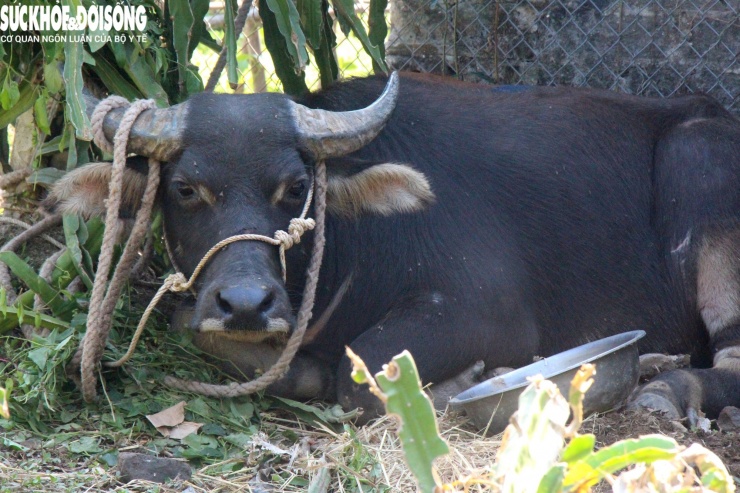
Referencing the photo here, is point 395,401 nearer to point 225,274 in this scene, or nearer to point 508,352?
point 225,274

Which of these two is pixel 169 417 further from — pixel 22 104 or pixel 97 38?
pixel 22 104

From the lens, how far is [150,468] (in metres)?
3.15

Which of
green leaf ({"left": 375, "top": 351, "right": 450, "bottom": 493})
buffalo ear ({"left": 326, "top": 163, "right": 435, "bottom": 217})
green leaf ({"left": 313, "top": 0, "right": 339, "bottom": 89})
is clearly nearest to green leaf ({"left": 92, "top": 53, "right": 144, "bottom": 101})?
green leaf ({"left": 313, "top": 0, "right": 339, "bottom": 89})

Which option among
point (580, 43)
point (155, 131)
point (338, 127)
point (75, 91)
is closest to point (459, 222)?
point (338, 127)

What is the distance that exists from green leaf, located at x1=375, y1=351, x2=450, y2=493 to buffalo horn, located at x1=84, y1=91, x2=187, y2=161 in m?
1.91

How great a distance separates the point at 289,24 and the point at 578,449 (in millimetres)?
3111

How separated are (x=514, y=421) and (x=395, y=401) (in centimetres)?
25

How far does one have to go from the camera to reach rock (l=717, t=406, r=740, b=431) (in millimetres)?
3846

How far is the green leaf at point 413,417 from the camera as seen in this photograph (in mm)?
1934

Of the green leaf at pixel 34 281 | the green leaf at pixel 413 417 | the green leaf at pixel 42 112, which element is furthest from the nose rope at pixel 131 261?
the green leaf at pixel 413 417

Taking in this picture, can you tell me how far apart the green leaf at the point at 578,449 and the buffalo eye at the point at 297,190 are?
2.00m

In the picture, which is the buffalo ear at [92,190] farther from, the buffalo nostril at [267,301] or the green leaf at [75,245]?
the buffalo nostril at [267,301]

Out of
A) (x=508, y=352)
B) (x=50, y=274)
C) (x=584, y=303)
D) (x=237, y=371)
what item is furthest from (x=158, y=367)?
(x=584, y=303)

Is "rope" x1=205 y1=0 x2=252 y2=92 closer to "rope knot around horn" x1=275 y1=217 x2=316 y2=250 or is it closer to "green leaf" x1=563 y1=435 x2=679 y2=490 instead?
"rope knot around horn" x1=275 y1=217 x2=316 y2=250
